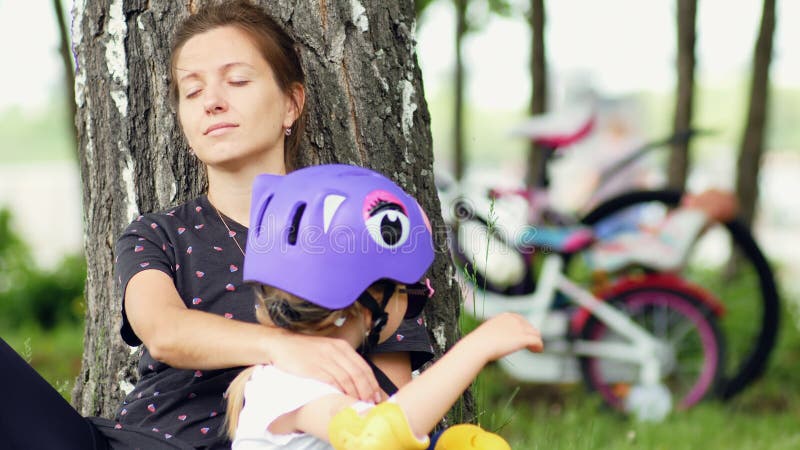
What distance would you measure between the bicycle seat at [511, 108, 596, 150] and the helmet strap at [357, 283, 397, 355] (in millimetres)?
3487

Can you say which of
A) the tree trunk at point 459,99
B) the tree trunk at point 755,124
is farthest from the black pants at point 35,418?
the tree trunk at point 459,99

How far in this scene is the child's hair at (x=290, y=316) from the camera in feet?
5.51

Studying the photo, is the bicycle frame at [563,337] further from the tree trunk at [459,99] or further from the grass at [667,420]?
the tree trunk at [459,99]

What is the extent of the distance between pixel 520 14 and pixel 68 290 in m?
4.50

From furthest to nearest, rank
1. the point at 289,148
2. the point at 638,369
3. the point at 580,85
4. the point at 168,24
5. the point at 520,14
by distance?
the point at 580,85, the point at 520,14, the point at 638,369, the point at 168,24, the point at 289,148

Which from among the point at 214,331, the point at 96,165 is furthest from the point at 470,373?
the point at 96,165

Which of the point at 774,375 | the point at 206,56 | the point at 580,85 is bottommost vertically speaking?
the point at 774,375

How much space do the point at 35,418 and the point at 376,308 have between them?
76 centimetres

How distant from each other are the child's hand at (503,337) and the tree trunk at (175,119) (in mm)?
990

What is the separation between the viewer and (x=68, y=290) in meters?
7.12

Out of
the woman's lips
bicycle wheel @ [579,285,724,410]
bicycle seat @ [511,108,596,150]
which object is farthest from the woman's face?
bicycle seat @ [511,108,596,150]

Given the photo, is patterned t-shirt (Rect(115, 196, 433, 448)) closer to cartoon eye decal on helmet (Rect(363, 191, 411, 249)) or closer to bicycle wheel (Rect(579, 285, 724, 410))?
cartoon eye decal on helmet (Rect(363, 191, 411, 249))

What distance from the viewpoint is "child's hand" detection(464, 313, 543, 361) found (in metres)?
1.59

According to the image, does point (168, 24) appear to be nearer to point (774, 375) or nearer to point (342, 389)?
point (342, 389)
